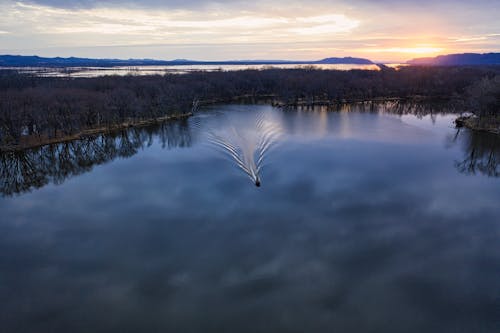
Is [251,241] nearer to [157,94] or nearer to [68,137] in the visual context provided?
[68,137]

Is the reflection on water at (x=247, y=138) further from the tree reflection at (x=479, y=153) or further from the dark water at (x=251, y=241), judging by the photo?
the tree reflection at (x=479, y=153)

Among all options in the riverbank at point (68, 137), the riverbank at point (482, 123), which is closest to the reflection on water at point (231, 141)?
the riverbank at point (68, 137)

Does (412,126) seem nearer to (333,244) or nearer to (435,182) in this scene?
(435,182)

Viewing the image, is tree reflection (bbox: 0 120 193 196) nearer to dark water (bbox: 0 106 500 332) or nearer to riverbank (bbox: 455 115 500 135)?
dark water (bbox: 0 106 500 332)

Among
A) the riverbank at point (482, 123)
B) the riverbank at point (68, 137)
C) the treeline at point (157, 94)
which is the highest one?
the treeline at point (157, 94)

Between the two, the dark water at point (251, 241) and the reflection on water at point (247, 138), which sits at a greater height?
the reflection on water at point (247, 138)

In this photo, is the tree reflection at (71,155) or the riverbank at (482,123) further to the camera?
the riverbank at (482,123)
